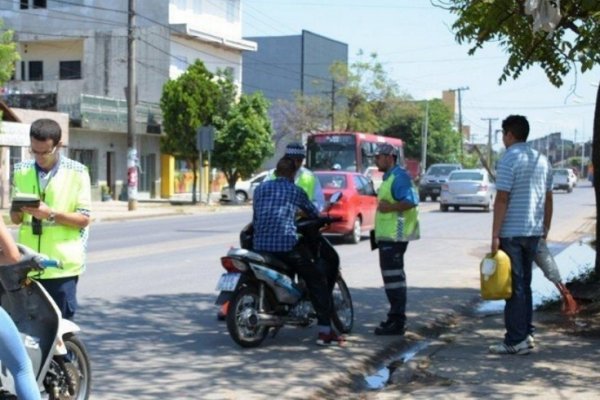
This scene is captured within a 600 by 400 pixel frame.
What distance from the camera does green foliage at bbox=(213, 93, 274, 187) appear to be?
40.8m

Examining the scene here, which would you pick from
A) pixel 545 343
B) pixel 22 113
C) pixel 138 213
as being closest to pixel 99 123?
pixel 22 113

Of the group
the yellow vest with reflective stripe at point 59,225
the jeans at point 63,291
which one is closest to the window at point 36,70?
the yellow vest with reflective stripe at point 59,225

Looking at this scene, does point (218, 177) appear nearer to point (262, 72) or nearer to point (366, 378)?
point (262, 72)

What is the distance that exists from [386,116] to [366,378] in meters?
60.5

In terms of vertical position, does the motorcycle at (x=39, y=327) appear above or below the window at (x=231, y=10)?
below

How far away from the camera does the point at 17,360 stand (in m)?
5.18

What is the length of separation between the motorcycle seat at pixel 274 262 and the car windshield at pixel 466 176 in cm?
2778

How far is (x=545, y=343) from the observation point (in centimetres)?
884

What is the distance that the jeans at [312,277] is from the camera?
862 centimetres

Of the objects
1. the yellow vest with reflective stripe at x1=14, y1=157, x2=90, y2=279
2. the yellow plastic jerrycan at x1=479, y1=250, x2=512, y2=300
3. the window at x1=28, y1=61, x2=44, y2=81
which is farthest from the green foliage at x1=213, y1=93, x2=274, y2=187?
the yellow vest with reflective stripe at x1=14, y1=157, x2=90, y2=279

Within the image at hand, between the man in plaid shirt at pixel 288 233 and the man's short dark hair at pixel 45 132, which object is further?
the man in plaid shirt at pixel 288 233

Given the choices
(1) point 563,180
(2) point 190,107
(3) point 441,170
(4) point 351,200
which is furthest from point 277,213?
(1) point 563,180

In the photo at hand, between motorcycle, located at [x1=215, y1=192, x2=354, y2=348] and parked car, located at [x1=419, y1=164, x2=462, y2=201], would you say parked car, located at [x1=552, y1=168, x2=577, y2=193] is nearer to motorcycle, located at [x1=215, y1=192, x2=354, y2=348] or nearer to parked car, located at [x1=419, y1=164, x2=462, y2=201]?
parked car, located at [x1=419, y1=164, x2=462, y2=201]

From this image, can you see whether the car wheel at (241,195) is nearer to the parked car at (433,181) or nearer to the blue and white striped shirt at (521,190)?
the parked car at (433,181)
